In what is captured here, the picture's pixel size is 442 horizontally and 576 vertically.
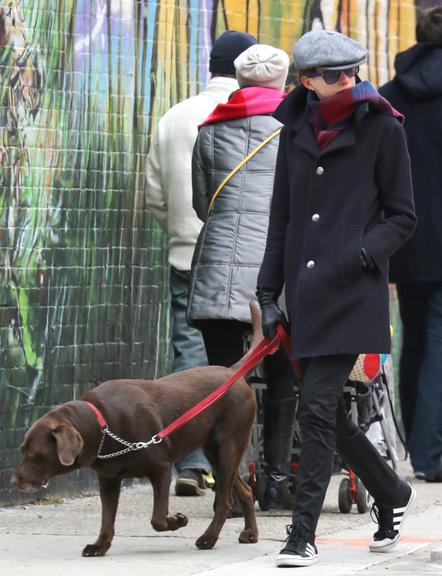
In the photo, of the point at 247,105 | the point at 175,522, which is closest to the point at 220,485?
the point at 175,522

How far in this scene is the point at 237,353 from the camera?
8.38 metres

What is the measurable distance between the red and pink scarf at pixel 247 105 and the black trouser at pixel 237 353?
100cm

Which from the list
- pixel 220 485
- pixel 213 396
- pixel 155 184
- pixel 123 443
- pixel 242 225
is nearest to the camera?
pixel 123 443

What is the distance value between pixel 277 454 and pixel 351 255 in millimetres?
1911

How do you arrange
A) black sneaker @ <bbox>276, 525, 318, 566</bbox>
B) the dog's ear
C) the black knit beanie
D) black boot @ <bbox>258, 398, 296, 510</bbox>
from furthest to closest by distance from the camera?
the black knit beanie → black boot @ <bbox>258, 398, 296, 510</bbox> → the dog's ear → black sneaker @ <bbox>276, 525, 318, 566</bbox>

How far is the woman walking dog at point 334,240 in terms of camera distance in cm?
661

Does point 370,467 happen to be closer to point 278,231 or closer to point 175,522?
point 175,522

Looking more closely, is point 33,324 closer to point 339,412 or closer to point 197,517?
point 197,517

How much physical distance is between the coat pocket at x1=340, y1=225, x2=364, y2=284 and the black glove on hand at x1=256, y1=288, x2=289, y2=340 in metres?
0.39

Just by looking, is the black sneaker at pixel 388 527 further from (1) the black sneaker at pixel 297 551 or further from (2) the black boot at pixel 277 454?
(2) the black boot at pixel 277 454

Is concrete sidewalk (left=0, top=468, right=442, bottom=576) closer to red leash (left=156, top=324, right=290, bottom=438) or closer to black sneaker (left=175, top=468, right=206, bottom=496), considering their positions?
black sneaker (left=175, top=468, right=206, bottom=496)

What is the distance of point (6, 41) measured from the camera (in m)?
8.34

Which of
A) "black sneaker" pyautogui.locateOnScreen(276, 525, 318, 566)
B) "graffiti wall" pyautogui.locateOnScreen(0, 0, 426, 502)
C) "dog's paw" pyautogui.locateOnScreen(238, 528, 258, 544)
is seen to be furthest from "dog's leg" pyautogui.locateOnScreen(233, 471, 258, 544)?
"graffiti wall" pyautogui.locateOnScreen(0, 0, 426, 502)

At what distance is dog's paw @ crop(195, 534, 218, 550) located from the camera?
709 centimetres
